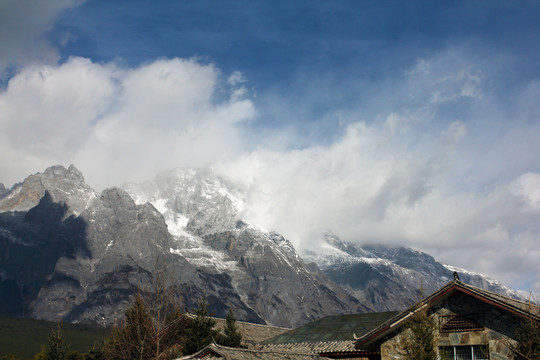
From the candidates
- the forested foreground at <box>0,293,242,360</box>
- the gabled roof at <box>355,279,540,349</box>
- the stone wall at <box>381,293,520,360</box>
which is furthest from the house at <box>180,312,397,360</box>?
the stone wall at <box>381,293,520,360</box>

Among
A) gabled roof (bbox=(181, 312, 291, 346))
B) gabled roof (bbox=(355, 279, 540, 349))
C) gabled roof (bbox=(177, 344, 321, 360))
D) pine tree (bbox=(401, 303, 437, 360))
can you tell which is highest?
gabled roof (bbox=(181, 312, 291, 346))

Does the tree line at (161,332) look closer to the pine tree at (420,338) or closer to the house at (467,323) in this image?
the house at (467,323)

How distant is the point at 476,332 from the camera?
84.0 feet

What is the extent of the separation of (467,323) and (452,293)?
5.38ft

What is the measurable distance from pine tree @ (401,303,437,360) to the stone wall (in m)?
1.07

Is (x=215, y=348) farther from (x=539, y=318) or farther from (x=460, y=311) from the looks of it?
(x=539, y=318)

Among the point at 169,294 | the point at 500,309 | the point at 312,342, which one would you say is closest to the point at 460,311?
the point at 500,309

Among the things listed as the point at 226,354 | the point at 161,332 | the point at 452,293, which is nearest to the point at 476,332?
the point at 452,293

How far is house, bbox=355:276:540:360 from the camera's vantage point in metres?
24.8

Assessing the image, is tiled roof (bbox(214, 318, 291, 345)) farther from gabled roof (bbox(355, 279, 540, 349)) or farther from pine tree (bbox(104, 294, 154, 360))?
gabled roof (bbox(355, 279, 540, 349))

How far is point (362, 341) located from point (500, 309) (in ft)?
24.2

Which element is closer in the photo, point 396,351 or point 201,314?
point 396,351

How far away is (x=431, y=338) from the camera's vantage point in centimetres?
2483

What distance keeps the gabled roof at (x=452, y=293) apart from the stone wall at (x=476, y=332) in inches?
17.1
